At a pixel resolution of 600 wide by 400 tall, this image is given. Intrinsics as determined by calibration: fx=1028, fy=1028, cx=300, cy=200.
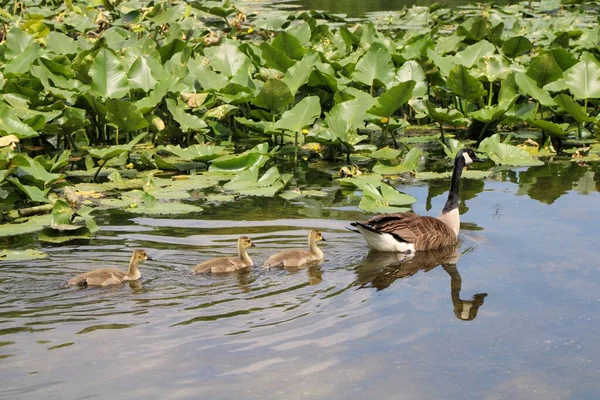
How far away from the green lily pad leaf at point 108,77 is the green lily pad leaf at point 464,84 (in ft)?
11.5

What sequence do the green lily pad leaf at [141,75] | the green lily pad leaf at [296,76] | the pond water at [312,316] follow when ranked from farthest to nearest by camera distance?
the green lily pad leaf at [296,76] → the green lily pad leaf at [141,75] → the pond water at [312,316]

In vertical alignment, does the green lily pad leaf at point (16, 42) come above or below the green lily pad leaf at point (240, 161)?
above

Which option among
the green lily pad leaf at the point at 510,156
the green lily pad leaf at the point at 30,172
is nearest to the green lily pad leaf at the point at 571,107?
the green lily pad leaf at the point at 510,156

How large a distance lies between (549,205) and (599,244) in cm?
133

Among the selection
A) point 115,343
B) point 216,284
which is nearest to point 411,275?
point 216,284

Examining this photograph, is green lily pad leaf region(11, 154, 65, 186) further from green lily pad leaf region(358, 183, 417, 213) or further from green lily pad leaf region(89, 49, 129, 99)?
green lily pad leaf region(358, 183, 417, 213)

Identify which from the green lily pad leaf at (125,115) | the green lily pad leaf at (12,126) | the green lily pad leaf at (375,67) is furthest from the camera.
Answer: the green lily pad leaf at (375,67)

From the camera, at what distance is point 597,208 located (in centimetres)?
873

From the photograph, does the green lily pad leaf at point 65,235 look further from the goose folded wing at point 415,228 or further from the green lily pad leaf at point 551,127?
the green lily pad leaf at point 551,127

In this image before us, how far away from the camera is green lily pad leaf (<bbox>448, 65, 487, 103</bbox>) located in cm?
1103

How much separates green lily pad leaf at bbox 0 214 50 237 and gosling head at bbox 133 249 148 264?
143 centimetres

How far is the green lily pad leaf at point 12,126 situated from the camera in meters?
9.04

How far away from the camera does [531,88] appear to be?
432 inches

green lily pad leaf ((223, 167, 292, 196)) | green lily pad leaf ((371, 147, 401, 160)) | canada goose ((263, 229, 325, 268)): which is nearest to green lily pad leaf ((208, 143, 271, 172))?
green lily pad leaf ((223, 167, 292, 196))
